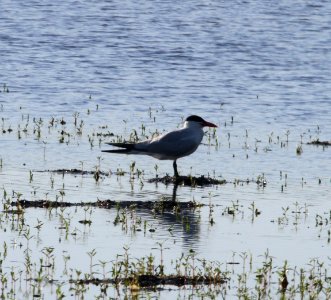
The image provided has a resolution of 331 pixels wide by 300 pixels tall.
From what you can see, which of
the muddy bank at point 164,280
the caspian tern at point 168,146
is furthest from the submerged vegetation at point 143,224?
the caspian tern at point 168,146

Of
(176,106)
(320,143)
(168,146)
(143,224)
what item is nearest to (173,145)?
(168,146)

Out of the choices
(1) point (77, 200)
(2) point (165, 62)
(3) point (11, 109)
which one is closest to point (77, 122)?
(3) point (11, 109)

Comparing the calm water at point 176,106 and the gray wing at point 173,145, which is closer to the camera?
the calm water at point 176,106

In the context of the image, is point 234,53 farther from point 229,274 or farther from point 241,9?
point 229,274

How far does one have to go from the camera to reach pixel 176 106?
2300 cm

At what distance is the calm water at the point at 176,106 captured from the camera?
12.9 m

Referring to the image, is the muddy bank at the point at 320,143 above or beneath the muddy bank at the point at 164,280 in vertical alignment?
above

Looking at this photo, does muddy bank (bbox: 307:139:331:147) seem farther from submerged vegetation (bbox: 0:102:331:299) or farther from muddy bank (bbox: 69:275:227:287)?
muddy bank (bbox: 69:275:227:287)

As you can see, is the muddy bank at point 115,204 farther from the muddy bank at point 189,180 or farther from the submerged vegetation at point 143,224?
the muddy bank at point 189,180

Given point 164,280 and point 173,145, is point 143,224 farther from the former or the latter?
point 173,145

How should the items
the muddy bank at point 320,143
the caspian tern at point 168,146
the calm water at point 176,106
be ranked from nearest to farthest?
the calm water at point 176,106
the caspian tern at point 168,146
the muddy bank at point 320,143

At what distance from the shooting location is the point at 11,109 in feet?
71.2

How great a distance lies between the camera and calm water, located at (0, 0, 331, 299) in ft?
42.5

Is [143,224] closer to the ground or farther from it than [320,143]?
closer to the ground
